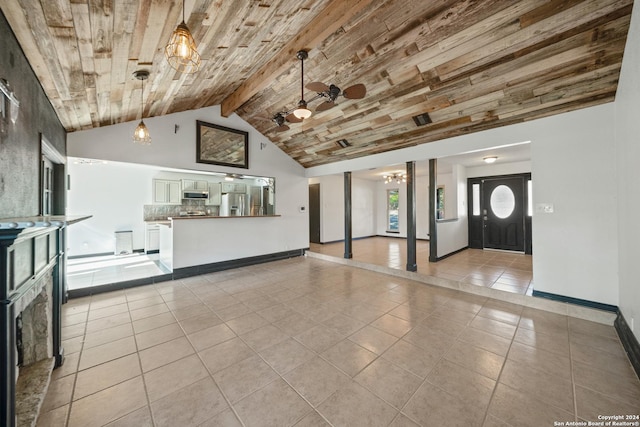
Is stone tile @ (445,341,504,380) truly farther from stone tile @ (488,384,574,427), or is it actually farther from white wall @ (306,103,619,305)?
white wall @ (306,103,619,305)

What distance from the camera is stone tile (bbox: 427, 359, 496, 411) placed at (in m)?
1.72

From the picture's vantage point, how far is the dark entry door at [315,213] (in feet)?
27.5

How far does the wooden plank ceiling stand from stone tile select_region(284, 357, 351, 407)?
3.12 meters

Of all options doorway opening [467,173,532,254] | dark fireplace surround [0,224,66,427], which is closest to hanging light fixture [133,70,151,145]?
dark fireplace surround [0,224,66,427]

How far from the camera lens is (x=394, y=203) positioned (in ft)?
31.8

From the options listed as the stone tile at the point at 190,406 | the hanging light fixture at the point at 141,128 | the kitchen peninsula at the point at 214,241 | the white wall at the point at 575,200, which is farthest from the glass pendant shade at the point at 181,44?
the white wall at the point at 575,200

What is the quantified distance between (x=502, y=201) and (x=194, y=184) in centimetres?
868

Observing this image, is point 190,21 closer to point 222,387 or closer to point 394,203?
point 222,387

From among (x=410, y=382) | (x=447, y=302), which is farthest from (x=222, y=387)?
(x=447, y=302)

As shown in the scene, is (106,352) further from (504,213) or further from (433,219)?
(504,213)

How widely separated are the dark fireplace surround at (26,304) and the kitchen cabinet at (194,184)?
5.37 m

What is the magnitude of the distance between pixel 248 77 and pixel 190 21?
198 cm

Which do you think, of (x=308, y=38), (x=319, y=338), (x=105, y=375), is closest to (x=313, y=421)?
(x=319, y=338)

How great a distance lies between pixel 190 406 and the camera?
1691 millimetres
